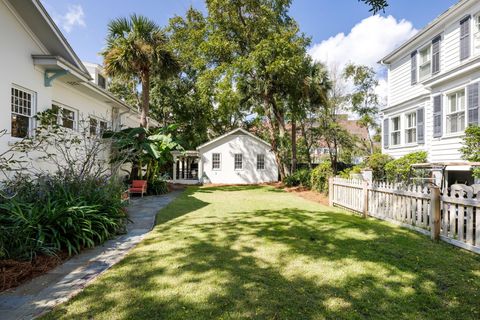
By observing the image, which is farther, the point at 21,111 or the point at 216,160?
the point at 216,160

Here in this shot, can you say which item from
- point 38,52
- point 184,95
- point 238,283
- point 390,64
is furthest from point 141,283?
point 184,95

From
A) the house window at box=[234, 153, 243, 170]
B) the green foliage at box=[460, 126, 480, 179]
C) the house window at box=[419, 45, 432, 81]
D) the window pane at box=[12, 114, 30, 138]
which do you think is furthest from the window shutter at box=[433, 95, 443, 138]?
the window pane at box=[12, 114, 30, 138]

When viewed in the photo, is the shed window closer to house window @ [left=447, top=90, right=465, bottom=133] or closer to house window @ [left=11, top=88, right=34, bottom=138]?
house window @ [left=447, top=90, right=465, bottom=133]

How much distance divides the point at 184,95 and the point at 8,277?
24.8m

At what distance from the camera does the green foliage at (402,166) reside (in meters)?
12.0

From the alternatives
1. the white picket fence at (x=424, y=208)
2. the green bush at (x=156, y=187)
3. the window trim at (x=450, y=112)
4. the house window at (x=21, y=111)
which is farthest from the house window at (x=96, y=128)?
the window trim at (x=450, y=112)

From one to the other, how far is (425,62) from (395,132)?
3.89 m

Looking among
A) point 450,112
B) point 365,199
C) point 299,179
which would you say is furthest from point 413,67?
point 365,199

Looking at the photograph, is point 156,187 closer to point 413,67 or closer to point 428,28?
point 413,67

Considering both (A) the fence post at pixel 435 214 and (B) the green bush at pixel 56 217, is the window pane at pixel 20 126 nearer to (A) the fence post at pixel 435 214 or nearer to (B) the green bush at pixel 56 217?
(B) the green bush at pixel 56 217

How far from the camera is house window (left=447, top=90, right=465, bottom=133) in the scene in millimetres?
10906

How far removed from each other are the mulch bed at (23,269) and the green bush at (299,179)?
13.9 metres

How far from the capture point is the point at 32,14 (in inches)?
297

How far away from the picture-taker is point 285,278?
386cm
